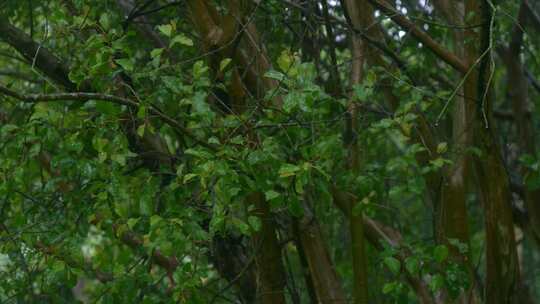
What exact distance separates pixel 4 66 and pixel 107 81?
3.44 m

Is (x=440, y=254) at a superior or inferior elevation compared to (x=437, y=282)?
superior

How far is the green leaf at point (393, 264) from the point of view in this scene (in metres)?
3.78

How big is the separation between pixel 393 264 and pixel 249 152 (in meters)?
0.78

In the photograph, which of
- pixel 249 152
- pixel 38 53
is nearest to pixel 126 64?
pixel 249 152

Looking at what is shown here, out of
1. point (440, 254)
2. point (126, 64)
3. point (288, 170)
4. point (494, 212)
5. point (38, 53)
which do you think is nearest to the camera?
point (288, 170)

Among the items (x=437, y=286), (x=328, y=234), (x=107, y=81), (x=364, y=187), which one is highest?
(x=107, y=81)

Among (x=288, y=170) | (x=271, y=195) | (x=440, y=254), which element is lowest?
(x=440, y=254)

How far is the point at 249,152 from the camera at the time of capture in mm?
3596

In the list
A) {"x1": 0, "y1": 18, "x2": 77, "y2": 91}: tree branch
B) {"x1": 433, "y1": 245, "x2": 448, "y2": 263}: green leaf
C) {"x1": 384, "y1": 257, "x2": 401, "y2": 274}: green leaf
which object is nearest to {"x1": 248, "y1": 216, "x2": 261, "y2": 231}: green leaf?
{"x1": 384, "y1": 257, "x2": 401, "y2": 274}: green leaf

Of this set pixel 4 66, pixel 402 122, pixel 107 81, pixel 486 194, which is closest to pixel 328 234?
→ pixel 486 194

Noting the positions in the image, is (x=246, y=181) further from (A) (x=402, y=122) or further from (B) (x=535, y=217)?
(B) (x=535, y=217)

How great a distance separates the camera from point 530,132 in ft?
14.1

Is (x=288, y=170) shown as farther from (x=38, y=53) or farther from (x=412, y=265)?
(x=38, y=53)

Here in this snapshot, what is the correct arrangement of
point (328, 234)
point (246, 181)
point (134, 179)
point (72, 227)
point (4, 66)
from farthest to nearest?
point (4, 66)
point (328, 234)
point (72, 227)
point (134, 179)
point (246, 181)
